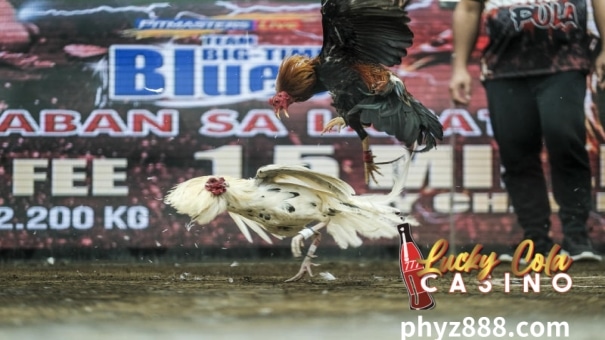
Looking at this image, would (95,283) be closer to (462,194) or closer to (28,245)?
(28,245)

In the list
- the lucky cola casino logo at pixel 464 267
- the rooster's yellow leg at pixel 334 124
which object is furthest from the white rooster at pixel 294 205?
the rooster's yellow leg at pixel 334 124

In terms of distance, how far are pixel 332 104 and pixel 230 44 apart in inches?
36.4

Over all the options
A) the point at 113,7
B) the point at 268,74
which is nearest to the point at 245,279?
the point at 268,74

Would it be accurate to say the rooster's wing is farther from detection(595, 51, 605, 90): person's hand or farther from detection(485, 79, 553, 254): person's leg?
detection(595, 51, 605, 90): person's hand

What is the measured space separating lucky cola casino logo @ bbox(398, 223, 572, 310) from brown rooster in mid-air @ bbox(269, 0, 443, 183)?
69cm

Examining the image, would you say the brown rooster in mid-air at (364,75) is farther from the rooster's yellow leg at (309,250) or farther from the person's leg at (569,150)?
the person's leg at (569,150)

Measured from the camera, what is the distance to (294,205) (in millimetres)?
6406

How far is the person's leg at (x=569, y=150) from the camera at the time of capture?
262 inches

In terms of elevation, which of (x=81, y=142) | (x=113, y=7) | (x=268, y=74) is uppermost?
(x=113, y=7)

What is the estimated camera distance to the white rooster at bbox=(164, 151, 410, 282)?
253 inches

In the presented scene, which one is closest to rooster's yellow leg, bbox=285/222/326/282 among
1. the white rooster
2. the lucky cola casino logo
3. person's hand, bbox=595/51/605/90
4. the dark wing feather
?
the white rooster

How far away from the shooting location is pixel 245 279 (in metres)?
6.80

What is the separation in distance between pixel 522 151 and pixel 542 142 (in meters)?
0.20

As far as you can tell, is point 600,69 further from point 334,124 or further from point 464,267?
point 334,124
